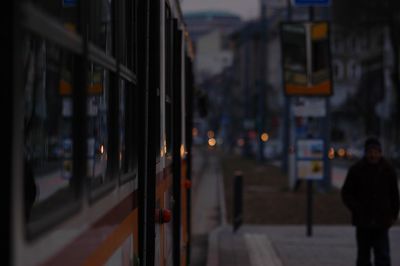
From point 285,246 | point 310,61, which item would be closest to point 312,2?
point 310,61

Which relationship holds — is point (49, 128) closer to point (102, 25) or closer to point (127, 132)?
point (102, 25)

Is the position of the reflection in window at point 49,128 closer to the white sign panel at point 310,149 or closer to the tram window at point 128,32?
the tram window at point 128,32

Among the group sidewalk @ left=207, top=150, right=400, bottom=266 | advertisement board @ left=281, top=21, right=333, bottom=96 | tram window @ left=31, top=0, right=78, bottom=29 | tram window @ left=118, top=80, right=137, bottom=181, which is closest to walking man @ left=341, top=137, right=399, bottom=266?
sidewalk @ left=207, top=150, right=400, bottom=266

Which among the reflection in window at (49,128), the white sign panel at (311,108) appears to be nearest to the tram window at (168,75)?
the reflection in window at (49,128)

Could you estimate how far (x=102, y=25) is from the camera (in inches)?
134

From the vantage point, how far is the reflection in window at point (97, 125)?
126 inches

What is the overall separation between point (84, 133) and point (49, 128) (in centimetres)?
12

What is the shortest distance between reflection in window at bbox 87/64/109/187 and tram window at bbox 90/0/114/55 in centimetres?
10

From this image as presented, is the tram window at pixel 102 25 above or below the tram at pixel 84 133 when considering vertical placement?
above

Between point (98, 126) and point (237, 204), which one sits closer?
point (98, 126)

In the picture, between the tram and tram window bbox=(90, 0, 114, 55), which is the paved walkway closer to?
the tram

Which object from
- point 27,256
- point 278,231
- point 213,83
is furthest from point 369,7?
point 213,83

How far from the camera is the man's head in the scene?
8172 mm

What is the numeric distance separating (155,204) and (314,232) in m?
11.4
